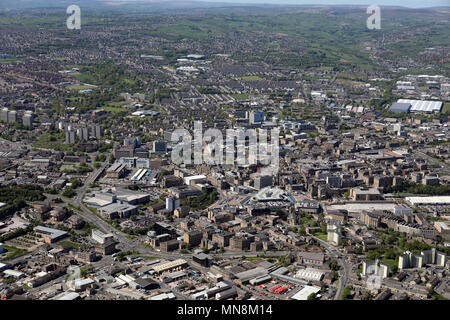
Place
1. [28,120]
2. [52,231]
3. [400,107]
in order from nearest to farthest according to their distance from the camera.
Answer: [52,231] → [28,120] → [400,107]

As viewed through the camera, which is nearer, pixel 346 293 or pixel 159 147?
pixel 346 293

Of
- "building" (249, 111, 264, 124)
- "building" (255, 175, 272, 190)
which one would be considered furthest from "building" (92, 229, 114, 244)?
"building" (249, 111, 264, 124)

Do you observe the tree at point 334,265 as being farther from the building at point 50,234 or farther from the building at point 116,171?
the building at point 116,171

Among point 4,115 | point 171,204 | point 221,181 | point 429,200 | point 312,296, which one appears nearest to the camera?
point 312,296

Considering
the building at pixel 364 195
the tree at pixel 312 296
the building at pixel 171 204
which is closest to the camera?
the tree at pixel 312 296

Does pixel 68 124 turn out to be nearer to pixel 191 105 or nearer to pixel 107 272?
pixel 191 105

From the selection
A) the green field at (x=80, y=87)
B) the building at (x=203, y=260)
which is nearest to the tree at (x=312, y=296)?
the building at (x=203, y=260)

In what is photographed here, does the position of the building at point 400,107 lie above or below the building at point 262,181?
above

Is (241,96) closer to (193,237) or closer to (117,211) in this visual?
(117,211)

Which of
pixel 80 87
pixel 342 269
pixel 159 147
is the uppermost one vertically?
pixel 80 87

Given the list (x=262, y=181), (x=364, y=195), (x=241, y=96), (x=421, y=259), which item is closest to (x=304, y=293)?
(x=421, y=259)
